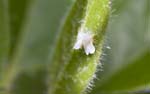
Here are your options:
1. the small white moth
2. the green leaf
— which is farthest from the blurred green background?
the small white moth

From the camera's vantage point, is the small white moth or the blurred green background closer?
the small white moth

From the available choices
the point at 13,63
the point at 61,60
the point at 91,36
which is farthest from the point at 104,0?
the point at 13,63

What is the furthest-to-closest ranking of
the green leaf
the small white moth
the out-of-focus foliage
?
the green leaf < the out-of-focus foliage < the small white moth

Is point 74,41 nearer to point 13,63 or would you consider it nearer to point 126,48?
point 13,63

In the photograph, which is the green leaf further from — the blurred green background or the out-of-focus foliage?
the out-of-focus foliage

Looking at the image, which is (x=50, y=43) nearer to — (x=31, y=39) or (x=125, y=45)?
(x=31, y=39)

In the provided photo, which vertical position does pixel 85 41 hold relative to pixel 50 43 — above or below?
below

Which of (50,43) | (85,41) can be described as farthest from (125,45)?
(85,41)
